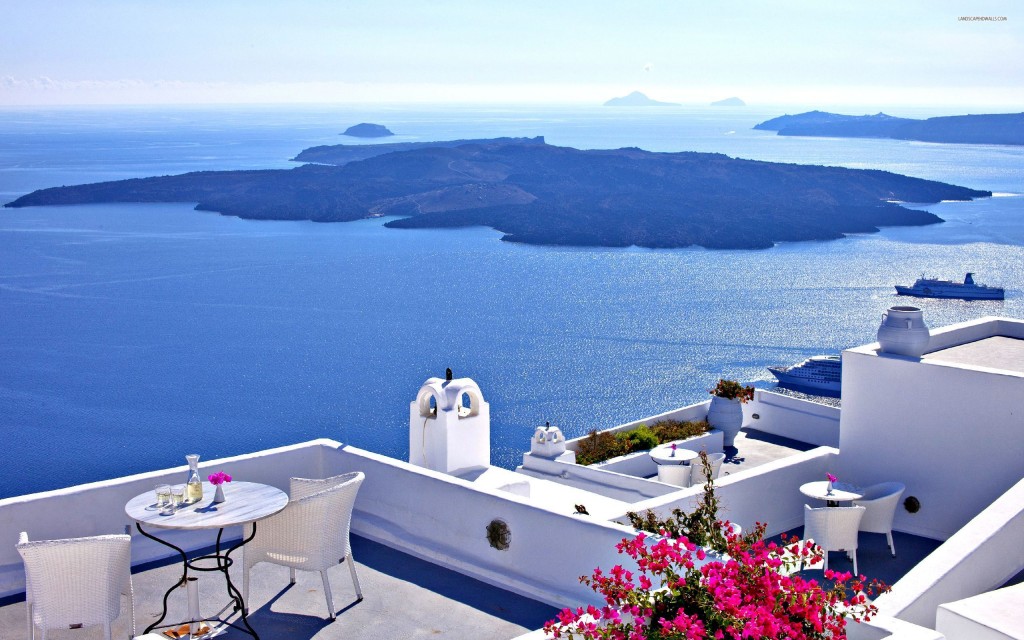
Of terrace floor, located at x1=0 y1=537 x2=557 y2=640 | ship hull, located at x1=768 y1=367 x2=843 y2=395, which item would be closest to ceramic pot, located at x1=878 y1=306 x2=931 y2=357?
terrace floor, located at x1=0 y1=537 x2=557 y2=640

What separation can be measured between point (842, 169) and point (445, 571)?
95.9 m

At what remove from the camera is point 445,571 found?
467 cm

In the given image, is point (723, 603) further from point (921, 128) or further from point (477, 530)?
point (921, 128)

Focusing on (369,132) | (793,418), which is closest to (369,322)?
(793,418)

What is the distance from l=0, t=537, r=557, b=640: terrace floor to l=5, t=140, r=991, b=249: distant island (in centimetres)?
6770

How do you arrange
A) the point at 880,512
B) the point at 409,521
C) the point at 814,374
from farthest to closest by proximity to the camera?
the point at 814,374 < the point at 880,512 < the point at 409,521

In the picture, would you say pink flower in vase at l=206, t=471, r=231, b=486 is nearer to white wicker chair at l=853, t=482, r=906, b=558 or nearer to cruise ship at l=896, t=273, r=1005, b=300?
white wicker chair at l=853, t=482, r=906, b=558

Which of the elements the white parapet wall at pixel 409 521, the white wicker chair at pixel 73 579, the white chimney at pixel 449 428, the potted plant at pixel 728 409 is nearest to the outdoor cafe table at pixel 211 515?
the white wicker chair at pixel 73 579

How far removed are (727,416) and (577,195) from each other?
83.6m

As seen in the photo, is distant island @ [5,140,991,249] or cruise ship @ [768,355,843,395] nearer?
cruise ship @ [768,355,843,395]

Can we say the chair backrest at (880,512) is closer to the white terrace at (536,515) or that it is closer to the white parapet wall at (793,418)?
the white terrace at (536,515)

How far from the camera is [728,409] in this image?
966cm

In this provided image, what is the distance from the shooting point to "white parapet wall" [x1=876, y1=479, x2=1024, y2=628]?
3.73m

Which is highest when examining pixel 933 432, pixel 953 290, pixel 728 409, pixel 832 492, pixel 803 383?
pixel 933 432
